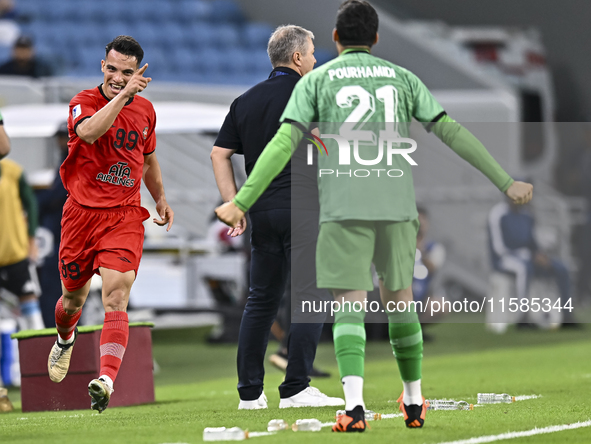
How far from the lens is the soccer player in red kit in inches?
201

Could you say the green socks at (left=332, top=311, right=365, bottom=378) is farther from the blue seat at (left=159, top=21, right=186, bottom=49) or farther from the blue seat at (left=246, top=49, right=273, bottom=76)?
→ the blue seat at (left=159, top=21, right=186, bottom=49)

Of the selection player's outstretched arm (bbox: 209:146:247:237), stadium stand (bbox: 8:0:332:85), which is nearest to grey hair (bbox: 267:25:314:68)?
player's outstretched arm (bbox: 209:146:247:237)

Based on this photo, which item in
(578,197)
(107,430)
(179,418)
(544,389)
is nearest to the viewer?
(107,430)

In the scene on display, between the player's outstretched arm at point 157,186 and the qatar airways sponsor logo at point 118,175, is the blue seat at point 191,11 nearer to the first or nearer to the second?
the player's outstretched arm at point 157,186

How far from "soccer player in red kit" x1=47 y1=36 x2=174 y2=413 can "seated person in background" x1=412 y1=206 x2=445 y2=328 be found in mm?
7300

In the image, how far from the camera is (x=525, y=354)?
1013 centimetres

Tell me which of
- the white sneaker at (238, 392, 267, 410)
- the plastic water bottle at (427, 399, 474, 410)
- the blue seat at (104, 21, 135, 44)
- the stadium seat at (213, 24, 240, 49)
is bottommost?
the white sneaker at (238, 392, 267, 410)

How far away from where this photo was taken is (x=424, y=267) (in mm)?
12992

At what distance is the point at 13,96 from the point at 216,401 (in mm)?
8016

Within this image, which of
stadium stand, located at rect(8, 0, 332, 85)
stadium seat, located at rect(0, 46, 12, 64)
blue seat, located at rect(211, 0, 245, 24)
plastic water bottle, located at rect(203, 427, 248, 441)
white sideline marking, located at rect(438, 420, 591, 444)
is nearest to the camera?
white sideline marking, located at rect(438, 420, 591, 444)

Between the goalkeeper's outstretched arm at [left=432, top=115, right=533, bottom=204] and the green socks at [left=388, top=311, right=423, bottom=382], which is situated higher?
the goalkeeper's outstretched arm at [left=432, top=115, right=533, bottom=204]

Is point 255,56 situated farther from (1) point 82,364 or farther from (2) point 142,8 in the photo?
(1) point 82,364

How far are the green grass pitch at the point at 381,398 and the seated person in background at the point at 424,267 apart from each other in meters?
0.76

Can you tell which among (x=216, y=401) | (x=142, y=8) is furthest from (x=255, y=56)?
(x=216, y=401)
